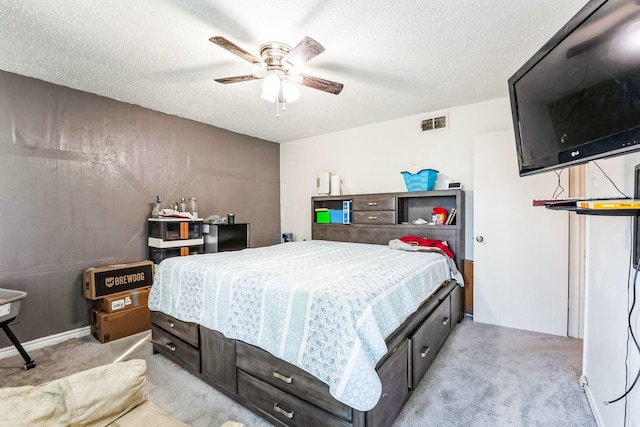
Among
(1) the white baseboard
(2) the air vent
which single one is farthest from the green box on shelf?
(1) the white baseboard

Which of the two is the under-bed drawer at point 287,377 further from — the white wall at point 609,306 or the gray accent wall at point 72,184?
the gray accent wall at point 72,184

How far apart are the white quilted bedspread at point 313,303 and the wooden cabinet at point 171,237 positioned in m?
1.01

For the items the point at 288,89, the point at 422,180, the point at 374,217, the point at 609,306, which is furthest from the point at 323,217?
the point at 609,306

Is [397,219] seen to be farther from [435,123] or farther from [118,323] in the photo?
[118,323]

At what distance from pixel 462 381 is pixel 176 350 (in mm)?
Result: 2178

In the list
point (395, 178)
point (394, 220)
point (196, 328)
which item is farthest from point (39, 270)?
point (395, 178)

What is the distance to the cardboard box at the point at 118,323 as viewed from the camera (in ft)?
8.98

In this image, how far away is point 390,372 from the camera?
5.08ft

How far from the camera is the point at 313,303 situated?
1463 millimetres

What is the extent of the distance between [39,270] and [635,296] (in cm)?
426

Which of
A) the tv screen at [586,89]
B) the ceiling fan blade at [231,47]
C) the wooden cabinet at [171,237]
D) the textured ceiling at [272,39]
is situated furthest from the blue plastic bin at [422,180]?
the wooden cabinet at [171,237]

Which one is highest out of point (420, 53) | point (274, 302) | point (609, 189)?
point (420, 53)

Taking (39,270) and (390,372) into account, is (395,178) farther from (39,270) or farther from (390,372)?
(39,270)

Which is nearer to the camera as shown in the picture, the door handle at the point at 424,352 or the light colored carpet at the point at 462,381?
the light colored carpet at the point at 462,381
